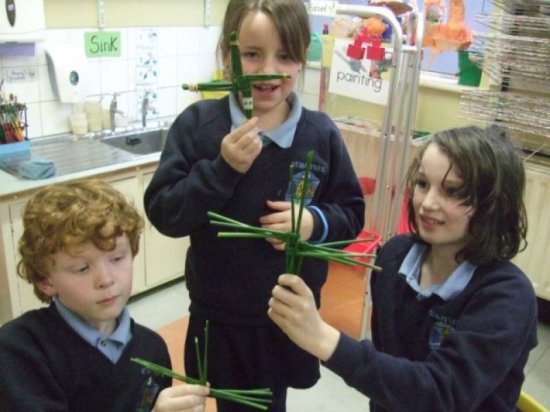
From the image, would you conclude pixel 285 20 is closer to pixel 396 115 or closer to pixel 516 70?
pixel 396 115

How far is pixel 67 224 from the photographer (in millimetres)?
974

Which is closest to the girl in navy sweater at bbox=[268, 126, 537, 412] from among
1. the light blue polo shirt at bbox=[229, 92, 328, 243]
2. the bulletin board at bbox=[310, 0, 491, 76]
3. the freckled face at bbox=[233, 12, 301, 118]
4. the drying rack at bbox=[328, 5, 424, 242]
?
the light blue polo shirt at bbox=[229, 92, 328, 243]

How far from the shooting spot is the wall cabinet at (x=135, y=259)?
223cm

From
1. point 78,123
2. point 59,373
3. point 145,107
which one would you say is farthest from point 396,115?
point 59,373

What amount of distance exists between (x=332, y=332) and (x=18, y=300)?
197 cm

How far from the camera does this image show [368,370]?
85cm

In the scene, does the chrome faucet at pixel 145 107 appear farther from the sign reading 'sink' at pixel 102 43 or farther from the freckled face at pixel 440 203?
the freckled face at pixel 440 203

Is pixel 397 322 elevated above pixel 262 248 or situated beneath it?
situated beneath

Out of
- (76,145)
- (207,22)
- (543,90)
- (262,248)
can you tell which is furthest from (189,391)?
(207,22)

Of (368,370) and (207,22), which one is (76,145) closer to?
(207,22)

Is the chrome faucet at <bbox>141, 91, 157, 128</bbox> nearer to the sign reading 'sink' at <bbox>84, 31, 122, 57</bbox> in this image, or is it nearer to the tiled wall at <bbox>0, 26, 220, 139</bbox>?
the tiled wall at <bbox>0, 26, 220, 139</bbox>

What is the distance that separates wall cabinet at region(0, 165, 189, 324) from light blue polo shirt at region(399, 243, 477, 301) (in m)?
1.35

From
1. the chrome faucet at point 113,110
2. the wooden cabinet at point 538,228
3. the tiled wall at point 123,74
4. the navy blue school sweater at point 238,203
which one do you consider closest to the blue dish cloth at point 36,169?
the tiled wall at point 123,74

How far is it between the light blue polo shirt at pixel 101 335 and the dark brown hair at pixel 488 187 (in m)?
0.66
